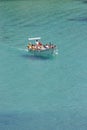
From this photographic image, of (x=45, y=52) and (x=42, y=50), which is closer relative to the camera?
(x=45, y=52)

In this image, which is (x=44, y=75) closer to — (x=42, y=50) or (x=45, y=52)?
(x=45, y=52)

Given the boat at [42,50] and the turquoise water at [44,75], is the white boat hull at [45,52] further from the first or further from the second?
the turquoise water at [44,75]

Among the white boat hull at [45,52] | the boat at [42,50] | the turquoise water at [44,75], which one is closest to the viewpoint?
→ the turquoise water at [44,75]

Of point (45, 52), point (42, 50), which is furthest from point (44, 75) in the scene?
point (42, 50)

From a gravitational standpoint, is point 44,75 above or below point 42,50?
→ below

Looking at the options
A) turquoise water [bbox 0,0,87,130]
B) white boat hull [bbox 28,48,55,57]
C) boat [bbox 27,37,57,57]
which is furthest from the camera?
boat [bbox 27,37,57,57]

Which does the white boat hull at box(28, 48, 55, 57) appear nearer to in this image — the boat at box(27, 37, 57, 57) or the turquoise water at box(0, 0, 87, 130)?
the boat at box(27, 37, 57, 57)

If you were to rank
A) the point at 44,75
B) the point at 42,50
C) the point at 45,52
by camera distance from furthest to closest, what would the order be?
the point at 42,50
the point at 45,52
the point at 44,75

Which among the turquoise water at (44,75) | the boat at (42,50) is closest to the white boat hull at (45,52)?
the boat at (42,50)

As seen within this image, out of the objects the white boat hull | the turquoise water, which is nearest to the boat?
the white boat hull

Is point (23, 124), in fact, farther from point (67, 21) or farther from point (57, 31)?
point (67, 21)
